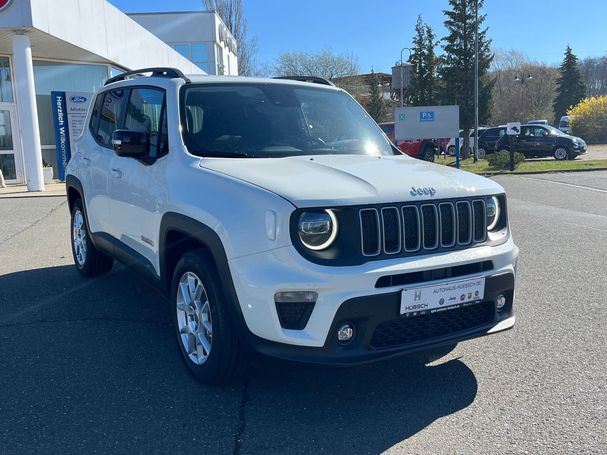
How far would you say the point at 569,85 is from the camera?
64.2 m

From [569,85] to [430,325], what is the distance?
6960cm

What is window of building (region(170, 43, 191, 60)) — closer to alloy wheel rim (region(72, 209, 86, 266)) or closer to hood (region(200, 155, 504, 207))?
alloy wheel rim (region(72, 209, 86, 266))

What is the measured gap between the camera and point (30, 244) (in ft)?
26.6

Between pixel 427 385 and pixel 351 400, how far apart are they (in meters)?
0.51

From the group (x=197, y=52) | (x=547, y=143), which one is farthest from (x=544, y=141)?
(x=197, y=52)

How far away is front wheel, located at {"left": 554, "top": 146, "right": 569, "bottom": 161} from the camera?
2567 centimetres

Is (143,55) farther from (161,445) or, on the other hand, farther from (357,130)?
Result: (161,445)

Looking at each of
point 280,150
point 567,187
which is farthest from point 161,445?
point 567,187

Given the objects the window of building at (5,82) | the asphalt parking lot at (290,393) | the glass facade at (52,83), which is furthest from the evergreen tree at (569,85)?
the asphalt parking lot at (290,393)

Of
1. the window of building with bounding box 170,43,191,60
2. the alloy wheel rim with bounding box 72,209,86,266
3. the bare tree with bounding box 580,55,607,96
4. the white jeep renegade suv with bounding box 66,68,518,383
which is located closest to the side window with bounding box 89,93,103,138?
the alloy wheel rim with bounding box 72,209,86,266

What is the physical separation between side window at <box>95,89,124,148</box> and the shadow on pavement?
1.77 metres

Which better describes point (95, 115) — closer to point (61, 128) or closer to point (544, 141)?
point (61, 128)

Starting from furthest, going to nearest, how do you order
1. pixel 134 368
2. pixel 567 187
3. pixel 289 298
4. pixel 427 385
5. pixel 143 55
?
1. pixel 143 55
2. pixel 567 187
3. pixel 134 368
4. pixel 427 385
5. pixel 289 298

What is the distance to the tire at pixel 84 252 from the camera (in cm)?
584
